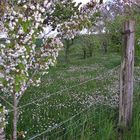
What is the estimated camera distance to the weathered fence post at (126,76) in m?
6.21

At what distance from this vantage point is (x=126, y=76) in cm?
632

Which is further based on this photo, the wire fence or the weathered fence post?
the weathered fence post

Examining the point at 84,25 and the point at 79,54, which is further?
the point at 79,54

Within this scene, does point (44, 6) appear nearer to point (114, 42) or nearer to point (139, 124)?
point (139, 124)

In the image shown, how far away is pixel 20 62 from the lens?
4.08 metres

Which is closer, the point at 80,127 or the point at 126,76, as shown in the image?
the point at 80,127

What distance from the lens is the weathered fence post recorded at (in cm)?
621

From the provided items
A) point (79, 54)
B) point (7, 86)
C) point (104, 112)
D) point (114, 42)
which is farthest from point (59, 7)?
point (79, 54)

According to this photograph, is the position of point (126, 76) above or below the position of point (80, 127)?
above

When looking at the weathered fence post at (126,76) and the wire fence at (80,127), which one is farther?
the weathered fence post at (126,76)

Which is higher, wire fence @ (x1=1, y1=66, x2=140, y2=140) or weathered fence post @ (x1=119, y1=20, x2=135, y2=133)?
weathered fence post @ (x1=119, y1=20, x2=135, y2=133)

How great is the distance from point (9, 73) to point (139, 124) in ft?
7.79

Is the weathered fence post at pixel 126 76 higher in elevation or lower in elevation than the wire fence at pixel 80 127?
higher

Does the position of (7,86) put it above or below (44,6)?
below
